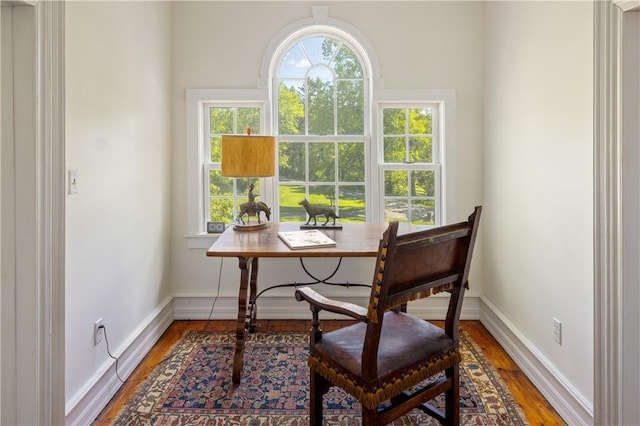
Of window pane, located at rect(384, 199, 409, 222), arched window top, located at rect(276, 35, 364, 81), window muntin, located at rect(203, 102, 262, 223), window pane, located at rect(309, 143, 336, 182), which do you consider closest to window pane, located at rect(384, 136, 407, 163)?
window pane, located at rect(384, 199, 409, 222)

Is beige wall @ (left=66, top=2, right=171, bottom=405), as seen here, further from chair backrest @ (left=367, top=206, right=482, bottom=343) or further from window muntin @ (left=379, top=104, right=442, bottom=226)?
window muntin @ (left=379, top=104, right=442, bottom=226)

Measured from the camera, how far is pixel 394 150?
305 cm

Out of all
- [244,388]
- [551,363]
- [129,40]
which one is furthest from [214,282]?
[551,363]

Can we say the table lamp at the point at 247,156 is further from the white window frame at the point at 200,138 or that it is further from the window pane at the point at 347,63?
the window pane at the point at 347,63

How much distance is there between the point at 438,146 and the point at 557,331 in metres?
1.63

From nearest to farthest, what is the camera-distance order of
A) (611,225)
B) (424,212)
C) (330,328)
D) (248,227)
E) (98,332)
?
(611,225), (98,332), (248,227), (330,328), (424,212)

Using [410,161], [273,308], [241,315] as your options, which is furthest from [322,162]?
[241,315]

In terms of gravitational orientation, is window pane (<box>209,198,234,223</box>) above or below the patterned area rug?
above

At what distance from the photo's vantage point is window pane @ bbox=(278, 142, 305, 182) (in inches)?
120

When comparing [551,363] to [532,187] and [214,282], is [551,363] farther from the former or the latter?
[214,282]

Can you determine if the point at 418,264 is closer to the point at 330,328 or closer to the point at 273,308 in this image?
the point at 330,328

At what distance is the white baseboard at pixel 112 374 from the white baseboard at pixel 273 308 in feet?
0.64

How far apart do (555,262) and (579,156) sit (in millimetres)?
576

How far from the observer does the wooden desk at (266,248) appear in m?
1.89
